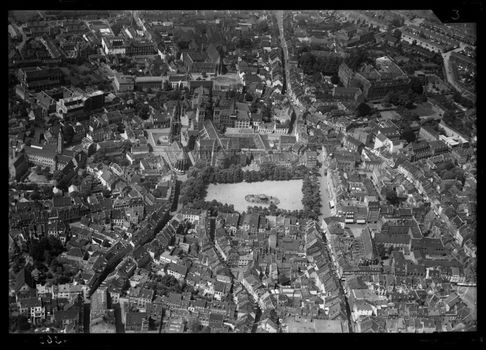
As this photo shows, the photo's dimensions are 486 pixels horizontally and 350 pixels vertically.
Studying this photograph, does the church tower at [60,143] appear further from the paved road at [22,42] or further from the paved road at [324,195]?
the paved road at [324,195]

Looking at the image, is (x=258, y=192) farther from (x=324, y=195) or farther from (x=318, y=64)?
(x=318, y=64)

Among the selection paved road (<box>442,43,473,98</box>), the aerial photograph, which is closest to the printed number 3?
the aerial photograph

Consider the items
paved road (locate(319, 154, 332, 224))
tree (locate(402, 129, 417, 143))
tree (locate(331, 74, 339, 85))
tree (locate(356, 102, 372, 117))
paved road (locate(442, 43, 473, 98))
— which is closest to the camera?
paved road (locate(319, 154, 332, 224))

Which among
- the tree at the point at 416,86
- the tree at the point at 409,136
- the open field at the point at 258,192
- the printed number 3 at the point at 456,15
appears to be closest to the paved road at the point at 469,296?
the open field at the point at 258,192

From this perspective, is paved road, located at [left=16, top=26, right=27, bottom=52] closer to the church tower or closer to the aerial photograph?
the aerial photograph

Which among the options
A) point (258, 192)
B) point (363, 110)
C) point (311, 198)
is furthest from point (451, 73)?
point (258, 192)
